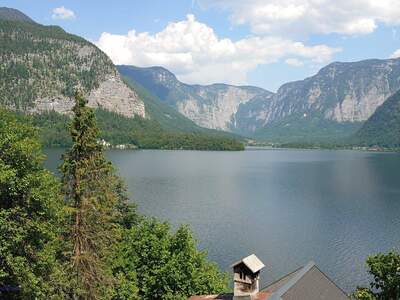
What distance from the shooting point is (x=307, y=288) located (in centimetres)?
2647

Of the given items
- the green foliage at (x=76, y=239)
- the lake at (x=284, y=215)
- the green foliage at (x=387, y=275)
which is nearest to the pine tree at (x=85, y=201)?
the green foliage at (x=76, y=239)

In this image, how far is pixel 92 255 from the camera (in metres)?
30.2

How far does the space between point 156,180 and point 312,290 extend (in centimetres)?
12266

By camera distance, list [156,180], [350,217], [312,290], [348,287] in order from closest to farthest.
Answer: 1. [312,290]
2. [348,287]
3. [350,217]
4. [156,180]

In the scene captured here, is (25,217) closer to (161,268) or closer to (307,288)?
(161,268)

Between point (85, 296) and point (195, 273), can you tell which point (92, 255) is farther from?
point (195, 273)

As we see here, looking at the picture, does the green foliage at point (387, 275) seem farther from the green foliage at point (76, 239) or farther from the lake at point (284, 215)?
the lake at point (284, 215)

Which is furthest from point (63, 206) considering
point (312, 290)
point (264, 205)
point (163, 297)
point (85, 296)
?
point (264, 205)

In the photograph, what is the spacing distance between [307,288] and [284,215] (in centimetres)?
7564

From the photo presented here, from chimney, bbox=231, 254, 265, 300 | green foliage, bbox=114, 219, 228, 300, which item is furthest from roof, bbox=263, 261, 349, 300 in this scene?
green foliage, bbox=114, 219, 228, 300

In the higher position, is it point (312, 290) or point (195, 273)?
point (312, 290)

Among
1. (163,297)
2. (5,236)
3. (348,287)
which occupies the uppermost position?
(5,236)

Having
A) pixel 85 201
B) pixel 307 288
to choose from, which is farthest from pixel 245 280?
pixel 85 201

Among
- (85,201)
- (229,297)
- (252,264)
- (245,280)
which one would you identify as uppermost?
(85,201)
